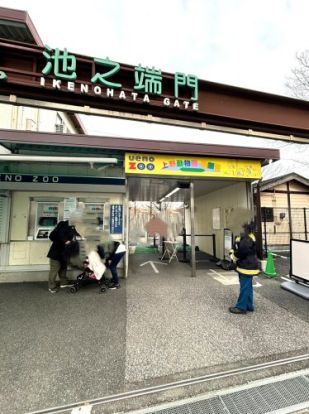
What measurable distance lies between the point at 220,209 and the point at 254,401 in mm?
7274

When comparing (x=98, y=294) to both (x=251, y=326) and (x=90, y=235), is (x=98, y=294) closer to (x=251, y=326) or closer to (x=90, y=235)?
(x=90, y=235)

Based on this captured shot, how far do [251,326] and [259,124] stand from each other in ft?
11.6

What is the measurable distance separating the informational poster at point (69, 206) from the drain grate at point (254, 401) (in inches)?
195

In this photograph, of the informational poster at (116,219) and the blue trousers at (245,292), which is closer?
the blue trousers at (245,292)

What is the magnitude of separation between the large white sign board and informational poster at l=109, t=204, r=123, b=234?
460 centimetres

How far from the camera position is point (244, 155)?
590cm

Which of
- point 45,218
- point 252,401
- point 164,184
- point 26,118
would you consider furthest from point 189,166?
point 26,118

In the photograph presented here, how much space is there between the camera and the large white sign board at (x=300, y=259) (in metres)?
4.80

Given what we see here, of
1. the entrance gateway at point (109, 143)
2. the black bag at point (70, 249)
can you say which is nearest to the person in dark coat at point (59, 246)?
the black bag at point (70, 249)

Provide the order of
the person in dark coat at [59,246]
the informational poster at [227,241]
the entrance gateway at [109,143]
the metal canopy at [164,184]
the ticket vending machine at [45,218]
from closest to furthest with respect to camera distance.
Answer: the entrance gateway at [109,143] < the person in dark coat at [59,246] < the ticket vending machine at [45,218] < the metal canopy at [164,184] < the informational poster at [227,241]

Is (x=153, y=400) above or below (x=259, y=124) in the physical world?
below

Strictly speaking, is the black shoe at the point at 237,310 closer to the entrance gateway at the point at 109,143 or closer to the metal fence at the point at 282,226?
the entrance gateway at the point at 109,143

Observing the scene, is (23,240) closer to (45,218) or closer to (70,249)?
(45,218)

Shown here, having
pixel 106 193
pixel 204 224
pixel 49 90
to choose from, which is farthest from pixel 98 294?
pixel 204 224
